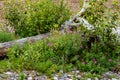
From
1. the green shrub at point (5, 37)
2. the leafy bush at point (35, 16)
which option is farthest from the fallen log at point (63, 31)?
the green shrub at point (5, 37)

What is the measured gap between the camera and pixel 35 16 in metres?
9.91

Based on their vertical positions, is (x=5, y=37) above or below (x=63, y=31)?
below

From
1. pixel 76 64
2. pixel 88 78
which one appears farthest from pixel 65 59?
pixel 88 78

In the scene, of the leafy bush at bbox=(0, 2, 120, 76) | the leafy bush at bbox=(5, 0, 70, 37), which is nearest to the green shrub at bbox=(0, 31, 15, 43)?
the leafy bush at bbox=(5, 0, 70, 37)

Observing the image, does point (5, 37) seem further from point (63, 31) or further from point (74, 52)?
point (74, 52)

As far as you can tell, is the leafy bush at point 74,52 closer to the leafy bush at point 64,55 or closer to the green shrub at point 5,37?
the leafy bush at point 64,55

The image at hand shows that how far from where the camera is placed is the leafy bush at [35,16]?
390 inches

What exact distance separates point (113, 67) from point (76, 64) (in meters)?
0.85

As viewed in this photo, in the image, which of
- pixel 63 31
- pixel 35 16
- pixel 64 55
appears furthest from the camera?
pixel 35 16

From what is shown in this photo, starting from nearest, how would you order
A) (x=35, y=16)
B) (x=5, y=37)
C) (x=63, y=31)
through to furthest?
(x=63, y=31), (x=5, y=37), (x=35, y=16)

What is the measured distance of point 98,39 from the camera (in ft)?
28.9

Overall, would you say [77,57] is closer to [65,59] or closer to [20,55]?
[65,59]

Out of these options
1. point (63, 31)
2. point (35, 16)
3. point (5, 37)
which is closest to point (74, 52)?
point (63, 31)

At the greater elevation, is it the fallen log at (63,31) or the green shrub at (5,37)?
the fallen log at (63,31)
